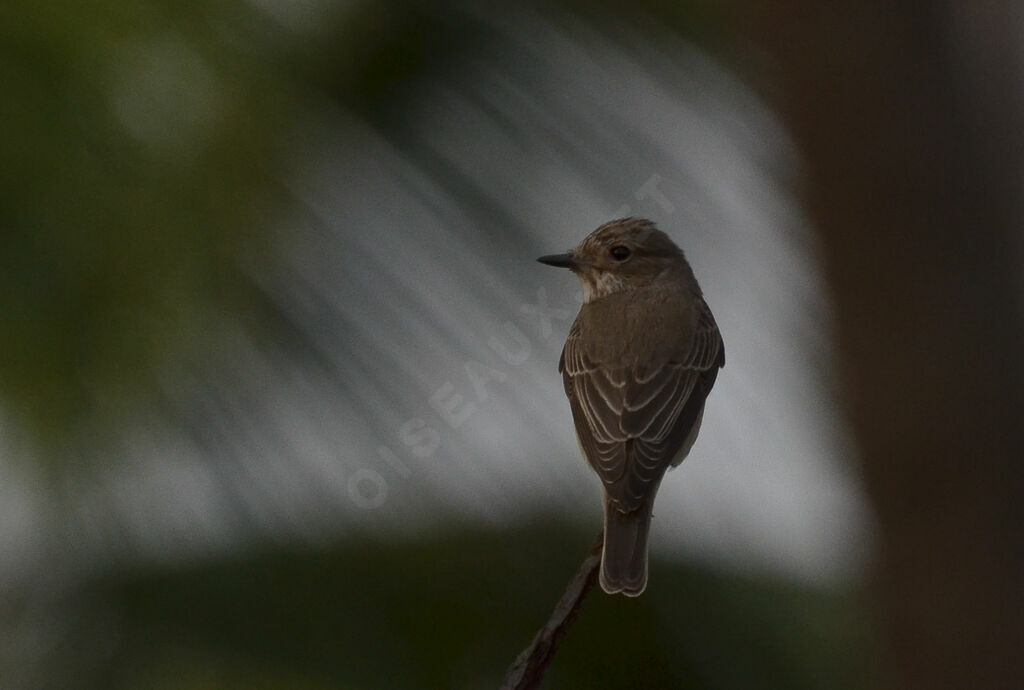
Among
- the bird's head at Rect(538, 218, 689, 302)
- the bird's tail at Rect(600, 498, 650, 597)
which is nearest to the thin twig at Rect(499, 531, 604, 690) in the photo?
the bird's tail at Rect(600, 498, 650, 597)

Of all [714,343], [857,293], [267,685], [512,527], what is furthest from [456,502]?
[714,343]

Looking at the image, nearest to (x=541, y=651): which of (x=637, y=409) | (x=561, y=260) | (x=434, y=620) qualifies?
(x=637, y=409)

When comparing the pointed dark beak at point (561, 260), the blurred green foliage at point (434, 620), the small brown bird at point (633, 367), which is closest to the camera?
the small brown bird at point (633, 367)

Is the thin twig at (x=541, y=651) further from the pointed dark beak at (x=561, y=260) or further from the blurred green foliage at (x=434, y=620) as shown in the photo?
the blurred green foliage at (x=434, y=620)

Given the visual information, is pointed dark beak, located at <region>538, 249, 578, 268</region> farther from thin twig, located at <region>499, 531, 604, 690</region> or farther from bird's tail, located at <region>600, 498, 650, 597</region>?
thin twig, located at <region>499, 531, 604, 690</region>

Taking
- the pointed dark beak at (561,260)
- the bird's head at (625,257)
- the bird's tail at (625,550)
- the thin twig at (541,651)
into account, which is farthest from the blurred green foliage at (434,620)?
the thin twig at (541,651)

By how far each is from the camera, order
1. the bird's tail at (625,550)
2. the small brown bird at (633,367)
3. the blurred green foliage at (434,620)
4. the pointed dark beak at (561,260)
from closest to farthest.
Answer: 1. the bird's tail at (625,550)
2. the small brown bird at (633,367)
3. the pointed dark beak at (561,260)
4. the blurred green foliage at (434,620)

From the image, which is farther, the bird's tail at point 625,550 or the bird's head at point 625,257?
the bird's head at point 625,257
